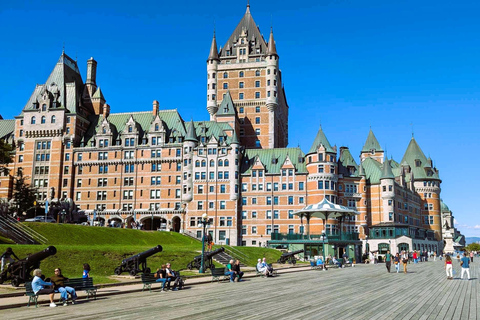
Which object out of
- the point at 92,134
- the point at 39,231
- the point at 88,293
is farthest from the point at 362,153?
the point at 88,293

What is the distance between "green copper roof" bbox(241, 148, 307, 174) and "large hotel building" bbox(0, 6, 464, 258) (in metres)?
0.21

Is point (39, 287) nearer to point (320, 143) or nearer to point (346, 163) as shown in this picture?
point (320, 143)

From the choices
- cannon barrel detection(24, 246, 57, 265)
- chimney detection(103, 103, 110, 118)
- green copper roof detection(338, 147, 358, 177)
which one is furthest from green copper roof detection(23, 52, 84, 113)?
cannon barrel detection(24, 246, 57, 265)

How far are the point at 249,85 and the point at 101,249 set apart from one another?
2751 inches

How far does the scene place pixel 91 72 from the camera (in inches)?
4176

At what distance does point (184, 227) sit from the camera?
88938 millimetres

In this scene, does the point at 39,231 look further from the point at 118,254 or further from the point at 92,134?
the point at 92,134

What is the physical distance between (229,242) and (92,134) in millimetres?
36692

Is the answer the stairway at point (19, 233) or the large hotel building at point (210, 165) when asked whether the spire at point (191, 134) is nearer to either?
the large hotel building at point (210, 165)

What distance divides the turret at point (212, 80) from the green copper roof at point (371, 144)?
3625 cm

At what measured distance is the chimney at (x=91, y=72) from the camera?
10588 centimetres

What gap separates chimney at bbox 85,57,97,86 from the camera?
106m

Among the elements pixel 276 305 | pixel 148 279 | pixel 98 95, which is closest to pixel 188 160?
pixel 98 95

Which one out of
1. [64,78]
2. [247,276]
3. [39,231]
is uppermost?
[64,78]
